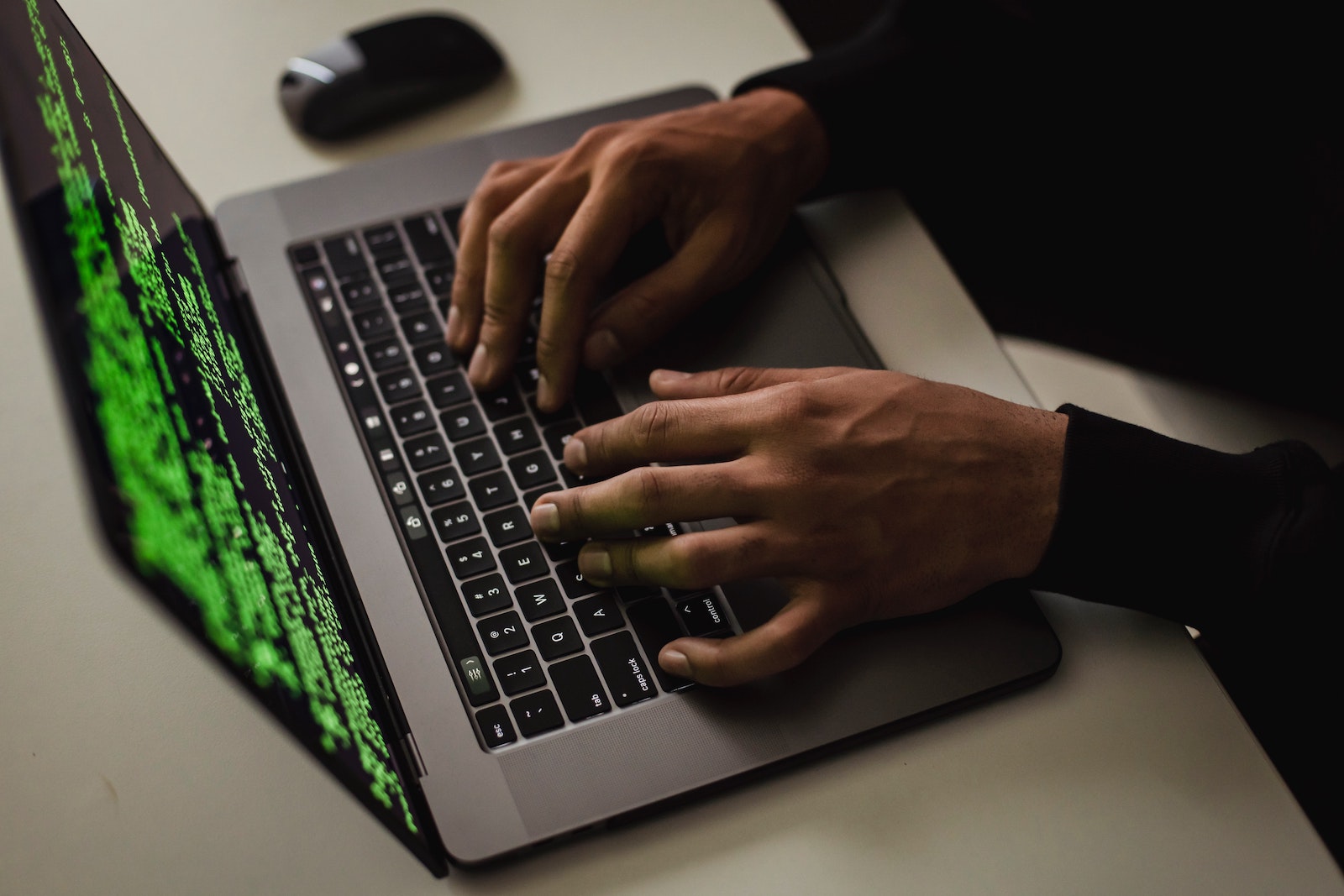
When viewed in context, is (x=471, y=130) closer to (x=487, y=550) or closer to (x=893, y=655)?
(x=487, y=550)

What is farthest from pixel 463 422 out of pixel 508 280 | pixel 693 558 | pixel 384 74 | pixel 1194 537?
pixel 1194 537

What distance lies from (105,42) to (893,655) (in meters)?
0.84

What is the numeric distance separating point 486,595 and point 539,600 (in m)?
0.03

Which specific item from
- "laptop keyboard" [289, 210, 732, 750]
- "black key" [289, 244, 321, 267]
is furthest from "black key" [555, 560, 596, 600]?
"black key" [289, 244, 321, 267]

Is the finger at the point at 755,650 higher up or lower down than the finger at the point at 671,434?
lower down

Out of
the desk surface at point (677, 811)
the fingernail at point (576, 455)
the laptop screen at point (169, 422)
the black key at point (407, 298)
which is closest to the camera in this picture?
the laptop screen at point (169, 422)

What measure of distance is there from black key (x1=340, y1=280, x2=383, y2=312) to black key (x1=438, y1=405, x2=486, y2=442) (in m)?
0.11

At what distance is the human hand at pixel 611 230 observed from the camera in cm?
70

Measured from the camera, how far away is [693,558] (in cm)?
57

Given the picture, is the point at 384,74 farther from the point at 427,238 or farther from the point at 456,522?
the point at 456,522

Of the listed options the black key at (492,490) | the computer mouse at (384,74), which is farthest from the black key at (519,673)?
the computer mouse at (384,74)

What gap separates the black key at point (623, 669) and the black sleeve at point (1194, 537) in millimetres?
253

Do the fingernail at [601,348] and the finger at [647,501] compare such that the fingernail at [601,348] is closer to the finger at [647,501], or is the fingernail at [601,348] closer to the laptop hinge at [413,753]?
the finger at [647,501]

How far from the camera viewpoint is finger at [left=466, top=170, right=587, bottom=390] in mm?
700
